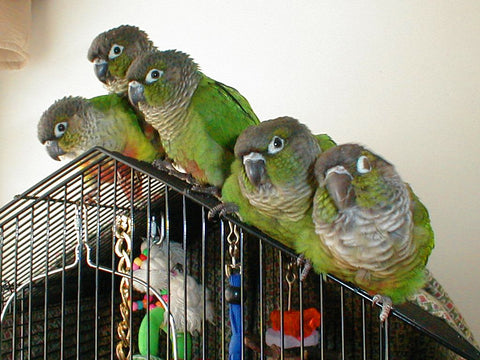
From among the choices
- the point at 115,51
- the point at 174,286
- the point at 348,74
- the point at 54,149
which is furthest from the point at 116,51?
the point at 348,74

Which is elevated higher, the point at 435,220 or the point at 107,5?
the point at 107,5

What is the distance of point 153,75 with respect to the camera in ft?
3.22

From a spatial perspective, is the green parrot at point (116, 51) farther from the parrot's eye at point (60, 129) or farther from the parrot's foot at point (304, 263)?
the parrot's foot at point (304, 263)

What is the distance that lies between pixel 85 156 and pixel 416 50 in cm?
113

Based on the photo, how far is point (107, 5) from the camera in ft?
6.23

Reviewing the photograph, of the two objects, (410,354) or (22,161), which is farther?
(22,161)

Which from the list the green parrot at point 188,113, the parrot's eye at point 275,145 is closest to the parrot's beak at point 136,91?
the green parrot at point 188,113

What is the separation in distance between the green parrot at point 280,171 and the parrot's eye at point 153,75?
275 mm

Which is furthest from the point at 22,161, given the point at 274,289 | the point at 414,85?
the point at 414,85

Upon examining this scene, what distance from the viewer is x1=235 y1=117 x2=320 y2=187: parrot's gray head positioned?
0.83 metres

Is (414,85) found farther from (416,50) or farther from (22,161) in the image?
(22,161)

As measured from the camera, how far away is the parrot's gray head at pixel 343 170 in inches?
29.5

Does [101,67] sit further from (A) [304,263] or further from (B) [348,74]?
(B) [348,74]

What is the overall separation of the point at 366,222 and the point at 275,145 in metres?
0.22
